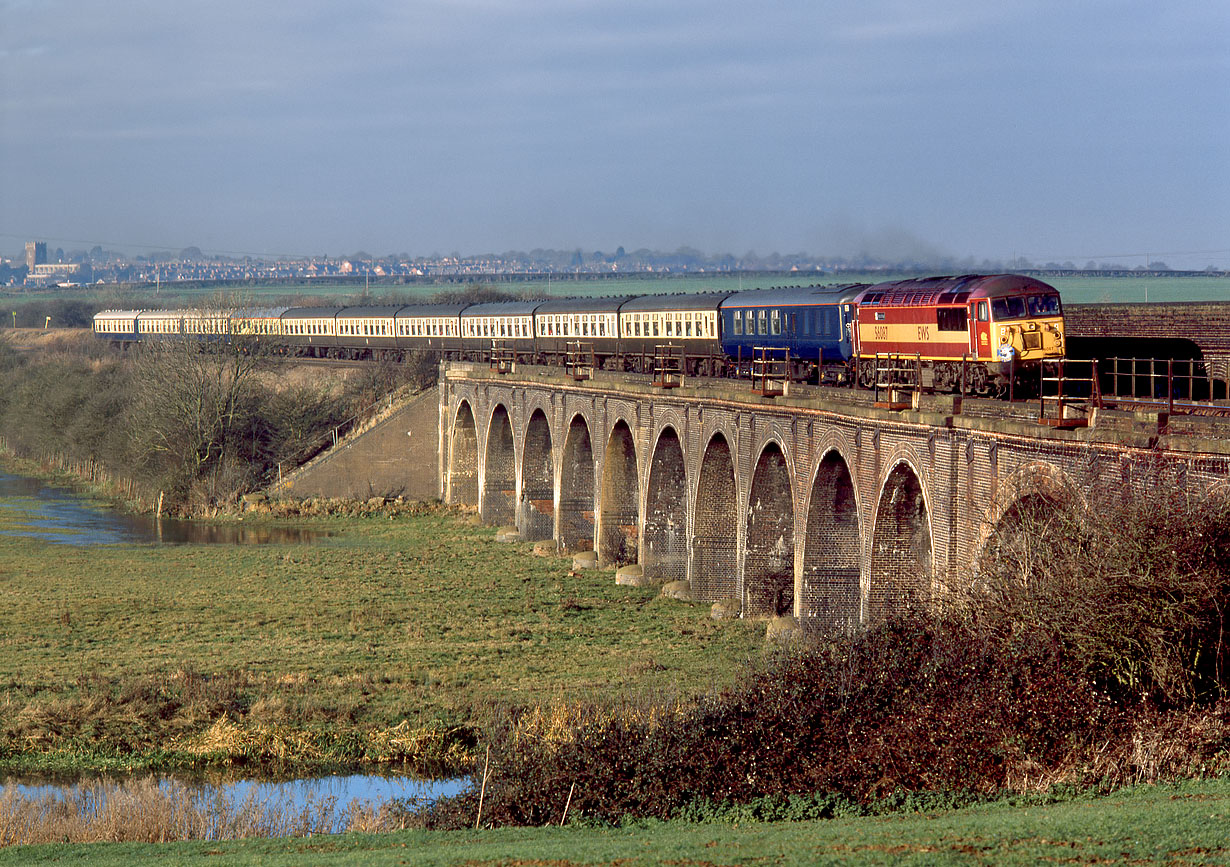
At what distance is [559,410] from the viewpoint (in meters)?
44.2

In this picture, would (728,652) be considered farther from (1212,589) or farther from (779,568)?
(1212,589)

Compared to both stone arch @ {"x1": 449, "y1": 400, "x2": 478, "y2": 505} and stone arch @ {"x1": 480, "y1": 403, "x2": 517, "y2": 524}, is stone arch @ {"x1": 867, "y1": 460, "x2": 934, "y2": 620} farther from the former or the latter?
stone arch @ {"x1": 449, "y1": 400, "x2": 478, "y2": 505}

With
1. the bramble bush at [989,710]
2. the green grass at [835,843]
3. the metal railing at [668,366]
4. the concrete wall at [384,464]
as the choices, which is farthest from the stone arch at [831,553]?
the concrete wall at [384,464]

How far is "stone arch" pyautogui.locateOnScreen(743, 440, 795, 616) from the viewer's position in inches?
1172

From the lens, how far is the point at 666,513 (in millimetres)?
35938

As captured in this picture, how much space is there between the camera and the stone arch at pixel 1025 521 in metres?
15.1

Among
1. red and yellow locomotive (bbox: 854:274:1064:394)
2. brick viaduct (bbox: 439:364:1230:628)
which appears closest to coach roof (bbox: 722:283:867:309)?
brick viaduct (bbox: 439:364:1230:628)

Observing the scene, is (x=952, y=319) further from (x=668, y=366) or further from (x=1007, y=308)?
(x=668, y=366)

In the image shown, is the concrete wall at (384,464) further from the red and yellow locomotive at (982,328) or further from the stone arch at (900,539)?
the stone arch at (900,539)

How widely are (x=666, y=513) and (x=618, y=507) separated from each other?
4445 mm

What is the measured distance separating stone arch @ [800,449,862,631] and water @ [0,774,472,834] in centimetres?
952

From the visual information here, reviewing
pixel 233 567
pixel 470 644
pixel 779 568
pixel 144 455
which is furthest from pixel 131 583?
pixel 144 455

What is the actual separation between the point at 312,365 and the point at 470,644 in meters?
47.6

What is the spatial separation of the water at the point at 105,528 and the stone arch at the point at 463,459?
7.23 metres
